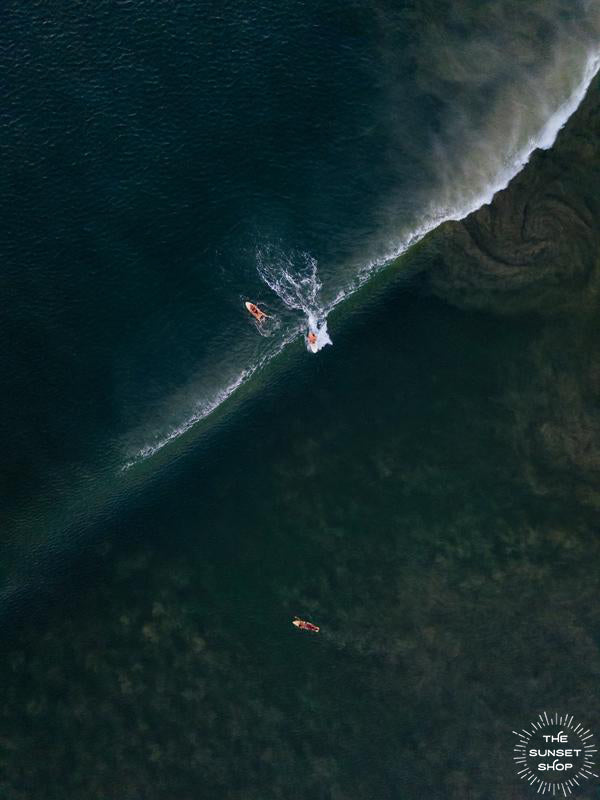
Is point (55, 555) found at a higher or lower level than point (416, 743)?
higher

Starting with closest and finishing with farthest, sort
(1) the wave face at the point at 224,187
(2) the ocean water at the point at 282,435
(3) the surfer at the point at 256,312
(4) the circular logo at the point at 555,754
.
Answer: (4) the circular logo at the point at 555,754 → (2) the ocean water at the point at 282,435 → (3) the surfer at the point at 256,312 → (1) the wave face at the point at 224,187

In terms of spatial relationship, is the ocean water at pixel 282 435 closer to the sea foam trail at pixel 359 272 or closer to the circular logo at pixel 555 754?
the sea foam trail at pixel 359 272

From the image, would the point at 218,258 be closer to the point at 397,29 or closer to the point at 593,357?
the point at 397,29

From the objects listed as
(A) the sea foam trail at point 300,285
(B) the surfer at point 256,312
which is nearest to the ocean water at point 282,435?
(A) the sea foam trail at point 300,285

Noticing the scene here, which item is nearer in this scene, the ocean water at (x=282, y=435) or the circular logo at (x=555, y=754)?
the circular logo at (x=555, y=754)

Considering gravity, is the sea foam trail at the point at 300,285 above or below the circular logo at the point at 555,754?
above

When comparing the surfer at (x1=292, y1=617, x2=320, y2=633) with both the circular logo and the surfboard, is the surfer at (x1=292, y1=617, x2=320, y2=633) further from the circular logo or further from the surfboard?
the surfboard

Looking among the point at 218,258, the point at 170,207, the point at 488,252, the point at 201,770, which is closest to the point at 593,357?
the point at 488,252
